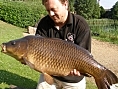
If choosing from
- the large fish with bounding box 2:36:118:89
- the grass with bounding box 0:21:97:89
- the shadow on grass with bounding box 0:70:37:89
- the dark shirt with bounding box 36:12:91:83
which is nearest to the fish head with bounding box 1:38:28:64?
the large fish with bounding box 2:36:118:89

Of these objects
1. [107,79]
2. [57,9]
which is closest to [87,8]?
[57,9]

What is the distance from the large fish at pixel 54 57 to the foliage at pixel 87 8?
161ft

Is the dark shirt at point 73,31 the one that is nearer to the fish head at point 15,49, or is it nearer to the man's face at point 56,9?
the man's face at point 56,9

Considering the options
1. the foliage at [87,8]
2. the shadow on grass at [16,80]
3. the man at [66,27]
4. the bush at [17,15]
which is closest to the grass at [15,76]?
the shadow on grass at [16,80]

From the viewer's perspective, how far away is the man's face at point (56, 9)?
2.95 m

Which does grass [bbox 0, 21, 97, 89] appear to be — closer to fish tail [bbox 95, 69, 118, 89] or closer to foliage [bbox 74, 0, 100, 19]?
fish tail [bbox 95, 69, 118, 89]

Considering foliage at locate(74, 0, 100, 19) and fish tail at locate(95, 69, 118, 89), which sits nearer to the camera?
fish tail at locate(95, 69, 118, 89)

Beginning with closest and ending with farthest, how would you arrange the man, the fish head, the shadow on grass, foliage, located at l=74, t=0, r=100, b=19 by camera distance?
the fish head, the man, the shadow on grass, foliage, located at l=74, t=0, r=100, b=19

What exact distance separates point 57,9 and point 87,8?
5116 centimetres

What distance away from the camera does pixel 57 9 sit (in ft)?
9.78

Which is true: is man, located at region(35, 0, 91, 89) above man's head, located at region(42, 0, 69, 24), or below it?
below

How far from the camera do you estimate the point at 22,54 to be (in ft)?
8.73

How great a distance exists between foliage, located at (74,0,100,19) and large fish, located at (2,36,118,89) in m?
49.0

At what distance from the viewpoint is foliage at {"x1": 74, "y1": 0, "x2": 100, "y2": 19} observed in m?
53.0
